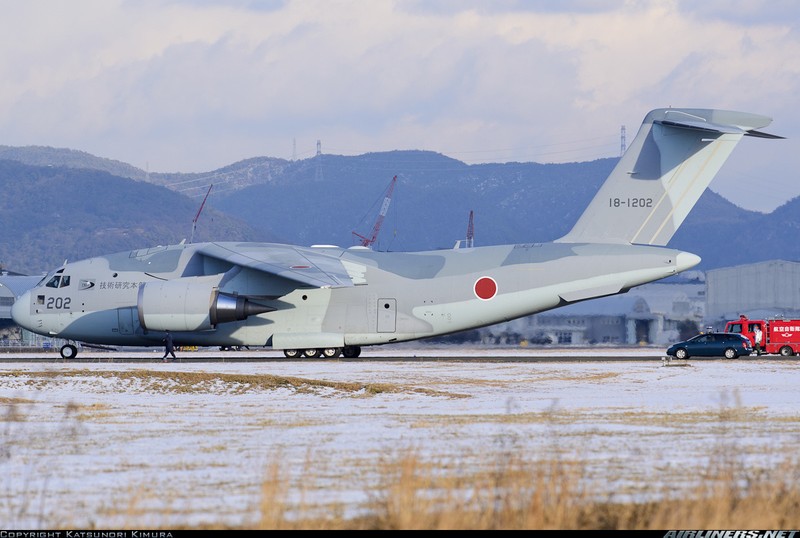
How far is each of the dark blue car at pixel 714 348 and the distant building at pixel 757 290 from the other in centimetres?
3317

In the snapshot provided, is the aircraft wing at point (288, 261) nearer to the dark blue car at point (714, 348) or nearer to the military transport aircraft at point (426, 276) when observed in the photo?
the military transport aircraft at point (426, 276)

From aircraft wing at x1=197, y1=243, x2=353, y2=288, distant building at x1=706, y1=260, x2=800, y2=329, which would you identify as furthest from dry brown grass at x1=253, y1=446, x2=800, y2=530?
distant building at x1=706, y1=260, x2=800, y2=329

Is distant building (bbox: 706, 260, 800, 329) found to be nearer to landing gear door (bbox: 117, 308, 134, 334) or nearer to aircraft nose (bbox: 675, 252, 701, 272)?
aircraft nose (bbox: 675, 252, 701, 272)

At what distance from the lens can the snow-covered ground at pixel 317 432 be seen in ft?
35.6

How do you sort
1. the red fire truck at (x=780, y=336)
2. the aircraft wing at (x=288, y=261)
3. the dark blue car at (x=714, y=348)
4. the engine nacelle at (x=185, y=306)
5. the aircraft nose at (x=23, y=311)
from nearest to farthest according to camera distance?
the aircraft wing at (x=288, y=261)
the engine nacelle at (x=185, y=306)
the aircraft nose at (x=23, y=311)
the dark blue car at (x=714, y=348)
the red fire truck at (x=780, y=336)

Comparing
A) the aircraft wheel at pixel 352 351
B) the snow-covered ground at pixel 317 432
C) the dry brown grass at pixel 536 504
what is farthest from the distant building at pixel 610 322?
the dry brown grass at pixel 536 504

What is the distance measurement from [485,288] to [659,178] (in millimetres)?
6777

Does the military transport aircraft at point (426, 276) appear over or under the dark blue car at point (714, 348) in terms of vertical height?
over

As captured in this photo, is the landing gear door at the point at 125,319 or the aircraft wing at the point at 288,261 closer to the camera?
the aircraft wing at the point at 288,261

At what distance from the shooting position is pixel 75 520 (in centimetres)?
952

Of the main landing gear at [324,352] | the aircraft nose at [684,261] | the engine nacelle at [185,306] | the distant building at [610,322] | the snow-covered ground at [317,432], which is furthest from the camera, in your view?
the distant building at [610,322]

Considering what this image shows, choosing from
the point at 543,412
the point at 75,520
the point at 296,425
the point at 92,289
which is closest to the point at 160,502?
the point at 75,520

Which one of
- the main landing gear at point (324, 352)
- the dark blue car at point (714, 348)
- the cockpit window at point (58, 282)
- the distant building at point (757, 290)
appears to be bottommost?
the main landing gear at point (324, 352)

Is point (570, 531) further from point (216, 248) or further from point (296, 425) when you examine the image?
point (216, 248)
